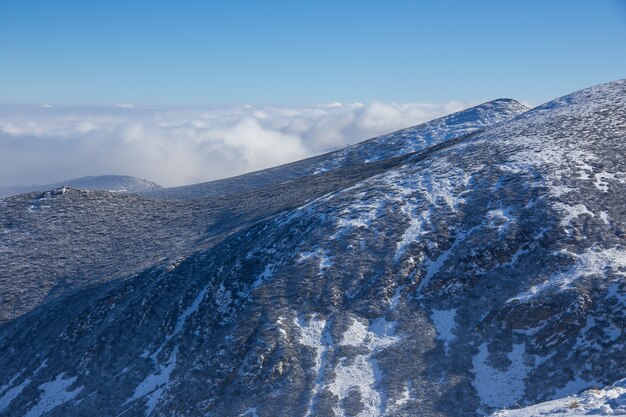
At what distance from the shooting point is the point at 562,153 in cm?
3841

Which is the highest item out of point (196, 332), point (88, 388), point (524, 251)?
point (524, 251)

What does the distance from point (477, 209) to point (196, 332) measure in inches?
654

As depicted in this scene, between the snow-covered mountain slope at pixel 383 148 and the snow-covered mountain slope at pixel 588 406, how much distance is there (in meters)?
61.3

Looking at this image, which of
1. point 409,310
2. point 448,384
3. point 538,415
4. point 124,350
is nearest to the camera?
point 538,415

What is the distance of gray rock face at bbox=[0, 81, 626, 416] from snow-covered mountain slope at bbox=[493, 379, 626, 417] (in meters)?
7.60

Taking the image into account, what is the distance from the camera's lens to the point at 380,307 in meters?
29.2

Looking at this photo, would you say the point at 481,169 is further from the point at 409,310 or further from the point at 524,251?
the point at 409,310

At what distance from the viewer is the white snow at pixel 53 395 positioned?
1154 inches

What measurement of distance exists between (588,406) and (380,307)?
15.0 metres

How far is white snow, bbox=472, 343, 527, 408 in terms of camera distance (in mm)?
23078

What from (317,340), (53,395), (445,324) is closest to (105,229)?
(53,395)

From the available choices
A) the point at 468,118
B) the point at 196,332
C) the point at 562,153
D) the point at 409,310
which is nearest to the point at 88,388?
the point at 196,332

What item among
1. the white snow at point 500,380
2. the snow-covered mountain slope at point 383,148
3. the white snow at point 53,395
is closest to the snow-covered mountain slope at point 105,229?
the white snow at point 53,395

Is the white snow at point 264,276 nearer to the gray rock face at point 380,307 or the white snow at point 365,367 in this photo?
the gray rock face at point 380,307
